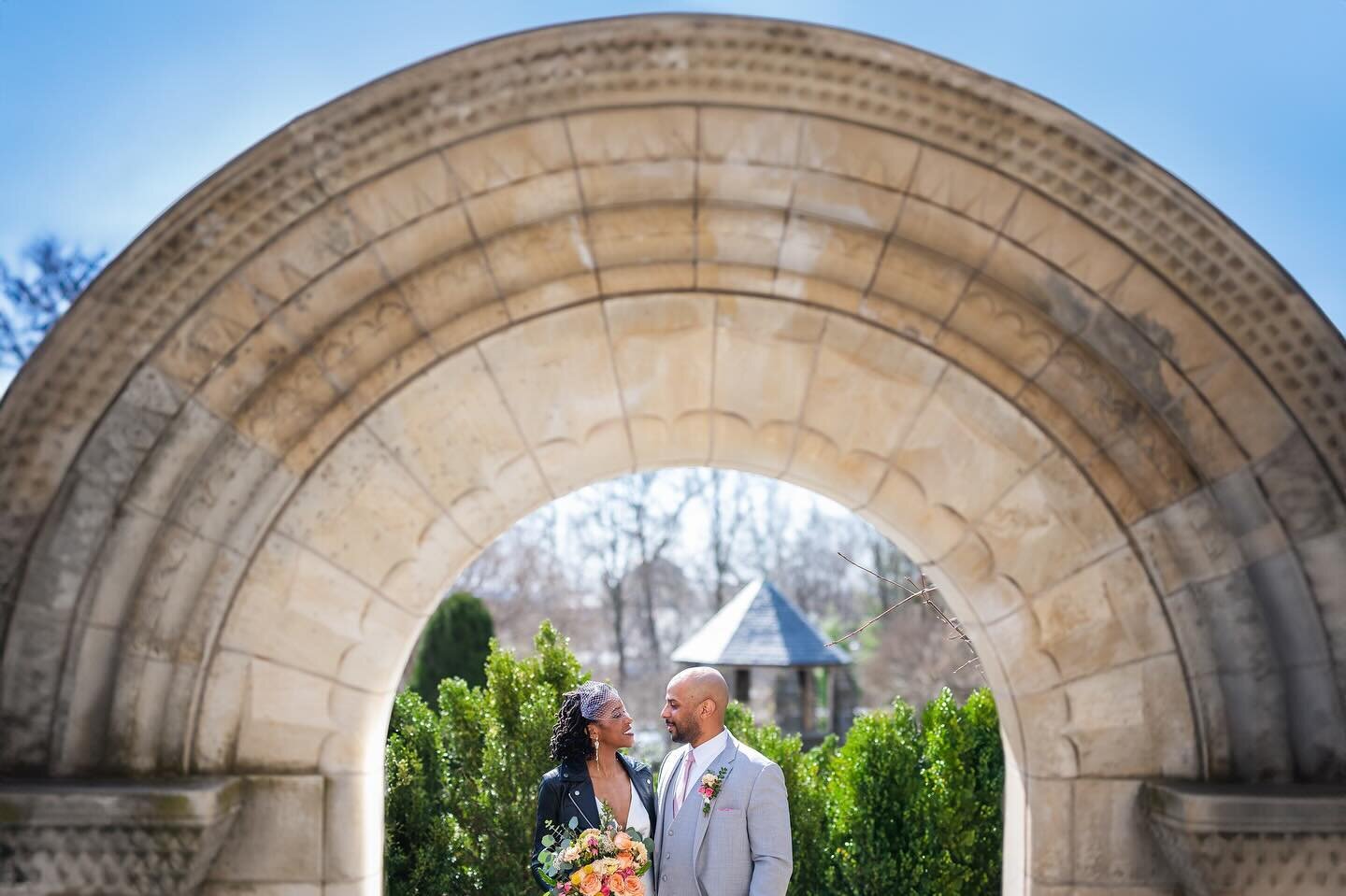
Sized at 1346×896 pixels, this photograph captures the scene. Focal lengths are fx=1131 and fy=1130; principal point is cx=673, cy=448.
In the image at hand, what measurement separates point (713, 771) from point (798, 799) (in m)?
4.34

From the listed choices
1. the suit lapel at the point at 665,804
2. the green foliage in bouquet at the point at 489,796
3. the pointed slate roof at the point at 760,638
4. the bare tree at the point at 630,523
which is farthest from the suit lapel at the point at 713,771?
the bare tree at the point at 630,523

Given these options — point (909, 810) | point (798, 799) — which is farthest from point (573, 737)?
point (798, 799)

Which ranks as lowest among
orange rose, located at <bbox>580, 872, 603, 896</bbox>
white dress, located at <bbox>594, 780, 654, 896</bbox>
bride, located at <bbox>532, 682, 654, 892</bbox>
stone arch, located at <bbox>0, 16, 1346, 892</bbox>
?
orange rose, located at <bbox>580, 872, 603, 896</bbox>

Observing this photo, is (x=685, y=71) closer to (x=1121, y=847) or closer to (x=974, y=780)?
(x=1121, y=847)

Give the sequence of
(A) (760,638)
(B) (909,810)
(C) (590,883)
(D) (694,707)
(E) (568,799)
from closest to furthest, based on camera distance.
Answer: (C) (590,883) < (D) (694,707) < (E) (568,799) < (B) (909,810) < (A) (760,638)

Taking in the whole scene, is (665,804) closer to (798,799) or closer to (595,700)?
(595,700)

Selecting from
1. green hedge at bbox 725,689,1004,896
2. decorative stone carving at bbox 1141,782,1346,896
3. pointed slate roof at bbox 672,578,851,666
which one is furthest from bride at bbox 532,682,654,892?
pointed slate roof at bbox 672,578,851,666

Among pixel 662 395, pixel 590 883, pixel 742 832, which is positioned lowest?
pixel 590 883

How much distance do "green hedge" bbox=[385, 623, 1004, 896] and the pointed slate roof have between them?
5194mm

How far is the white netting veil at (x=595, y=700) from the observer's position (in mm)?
3793

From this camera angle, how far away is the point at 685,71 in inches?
139

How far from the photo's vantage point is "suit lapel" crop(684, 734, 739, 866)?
3.49 meters

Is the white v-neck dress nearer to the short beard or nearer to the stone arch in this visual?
the short beard

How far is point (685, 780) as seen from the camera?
3.61 metres
